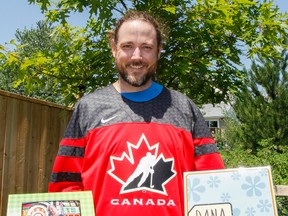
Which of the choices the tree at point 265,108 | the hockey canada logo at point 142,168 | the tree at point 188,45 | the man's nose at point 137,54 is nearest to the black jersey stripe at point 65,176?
the hockey canada logo at point 142,168

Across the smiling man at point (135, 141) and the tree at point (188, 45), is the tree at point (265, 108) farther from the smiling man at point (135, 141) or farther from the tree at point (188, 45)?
the smiling man at point (135, 141)

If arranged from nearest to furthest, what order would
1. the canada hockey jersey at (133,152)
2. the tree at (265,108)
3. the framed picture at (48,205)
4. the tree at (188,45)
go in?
the framed picture at (48,205) → the canada hockey jersey at (133,152) → the tree at (188,45) → the tree at (265,108)

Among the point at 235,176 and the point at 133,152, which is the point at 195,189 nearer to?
the point at 235,176

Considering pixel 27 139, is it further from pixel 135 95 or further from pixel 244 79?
pixel 135 95

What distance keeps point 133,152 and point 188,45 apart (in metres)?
2.41

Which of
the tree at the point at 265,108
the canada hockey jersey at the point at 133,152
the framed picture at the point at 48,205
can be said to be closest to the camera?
the framed picture at the point at 48,205

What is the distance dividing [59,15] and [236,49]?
189 centimetres

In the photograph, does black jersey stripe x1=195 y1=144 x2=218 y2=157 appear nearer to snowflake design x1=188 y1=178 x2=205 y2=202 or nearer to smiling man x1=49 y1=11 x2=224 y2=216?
smiling man x1=49 y1=11 x2=224 y2=216

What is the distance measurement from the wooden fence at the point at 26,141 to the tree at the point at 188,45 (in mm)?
422

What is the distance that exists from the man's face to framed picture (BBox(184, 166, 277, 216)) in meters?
0.53

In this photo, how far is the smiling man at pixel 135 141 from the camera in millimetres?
1553

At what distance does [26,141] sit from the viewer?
4195 mm

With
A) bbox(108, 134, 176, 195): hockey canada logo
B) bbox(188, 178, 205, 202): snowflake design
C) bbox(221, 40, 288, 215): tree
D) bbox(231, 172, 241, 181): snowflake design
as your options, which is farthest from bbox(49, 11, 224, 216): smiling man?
bbox(221, 40, 288, 215): tree

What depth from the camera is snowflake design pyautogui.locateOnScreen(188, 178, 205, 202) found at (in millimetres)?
1436
